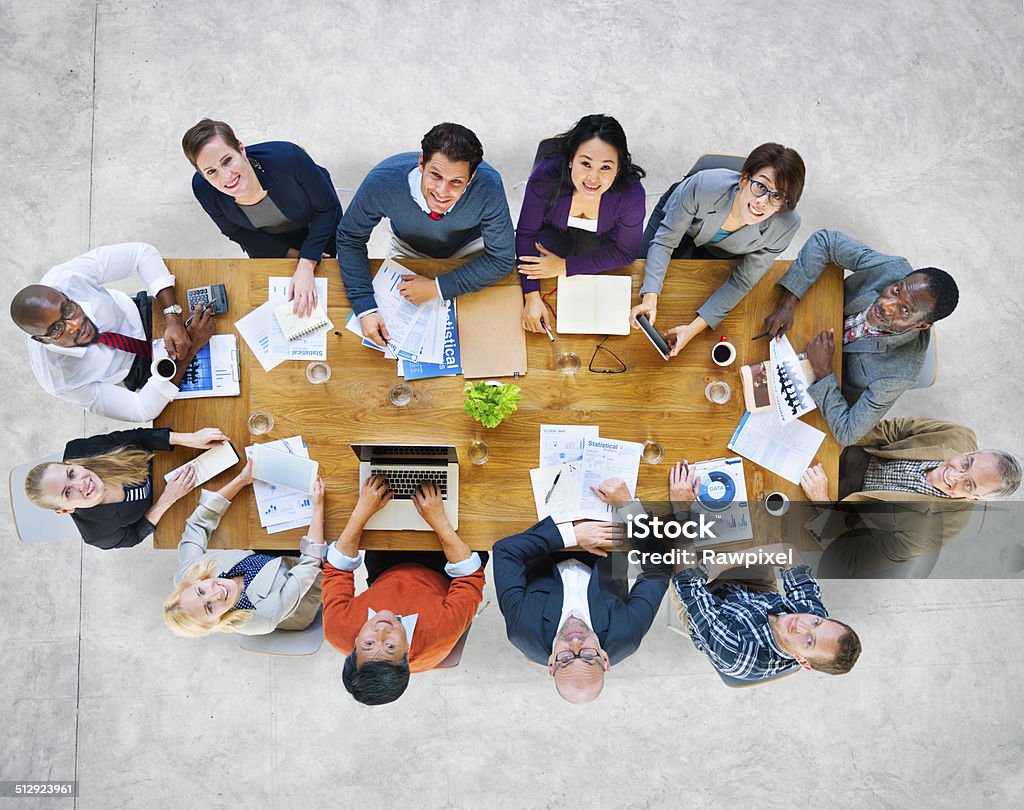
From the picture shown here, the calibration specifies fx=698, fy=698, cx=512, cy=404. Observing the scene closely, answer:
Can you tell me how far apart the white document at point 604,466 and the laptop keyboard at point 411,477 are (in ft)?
1.51

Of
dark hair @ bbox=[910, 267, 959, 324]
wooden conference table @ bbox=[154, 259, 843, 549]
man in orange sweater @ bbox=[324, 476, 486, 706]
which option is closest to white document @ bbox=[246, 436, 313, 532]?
wooden conference table @ bbox=[154, 259, 843, 549]

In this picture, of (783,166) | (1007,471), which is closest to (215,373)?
(783,166)

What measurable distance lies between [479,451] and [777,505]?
1.02m

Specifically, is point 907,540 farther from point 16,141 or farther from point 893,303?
point 16,141

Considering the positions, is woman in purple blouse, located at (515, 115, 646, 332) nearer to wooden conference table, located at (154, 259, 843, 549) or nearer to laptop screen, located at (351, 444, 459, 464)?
wooden conference table, located at (154, 259, 843, 549)

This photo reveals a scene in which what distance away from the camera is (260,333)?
2.36 m

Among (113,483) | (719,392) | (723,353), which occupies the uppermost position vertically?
(723,353)

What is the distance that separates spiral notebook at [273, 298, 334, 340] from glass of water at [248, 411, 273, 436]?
275 millimetres

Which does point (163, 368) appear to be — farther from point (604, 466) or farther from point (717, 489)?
point (717, 489)

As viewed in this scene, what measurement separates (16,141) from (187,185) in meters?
0.80

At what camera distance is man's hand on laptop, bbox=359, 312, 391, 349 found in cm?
233

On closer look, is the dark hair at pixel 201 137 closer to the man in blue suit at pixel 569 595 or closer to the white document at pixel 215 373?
the white document at pixel 215 373

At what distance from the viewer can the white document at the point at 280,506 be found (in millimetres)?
2348

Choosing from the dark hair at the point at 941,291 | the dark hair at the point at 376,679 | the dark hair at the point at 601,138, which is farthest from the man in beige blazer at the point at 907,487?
the dark hair at the point at 376,679
